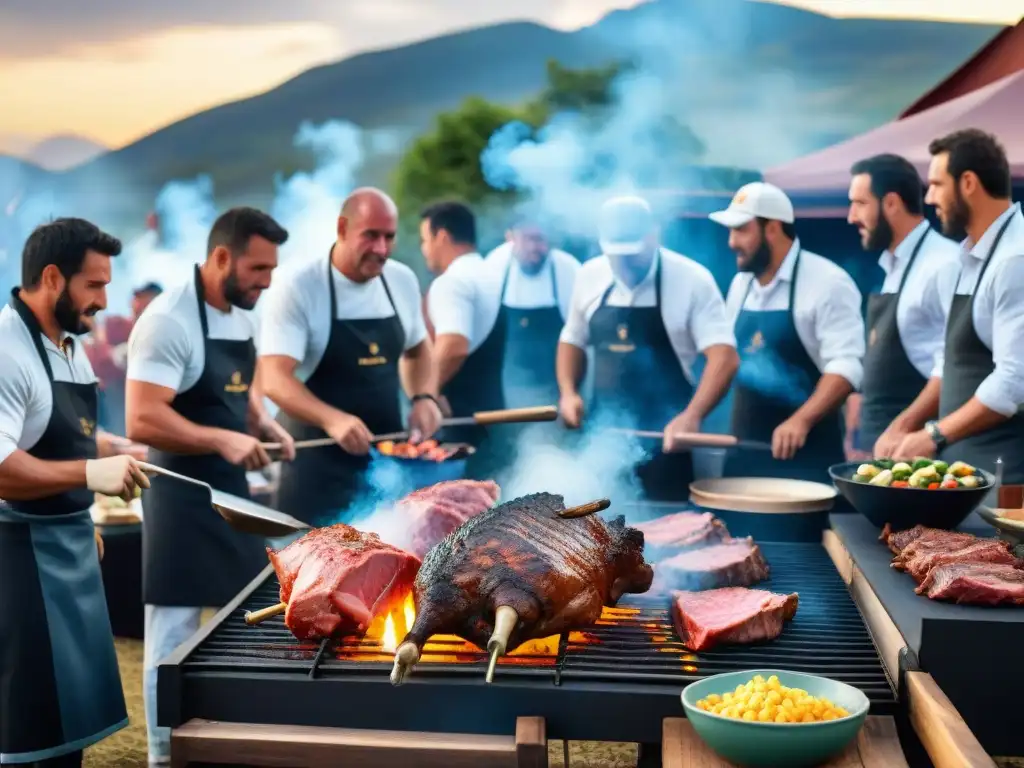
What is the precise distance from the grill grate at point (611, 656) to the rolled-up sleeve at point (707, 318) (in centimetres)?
273

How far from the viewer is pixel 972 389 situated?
4.92m

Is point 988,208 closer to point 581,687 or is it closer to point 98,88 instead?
point 581,687

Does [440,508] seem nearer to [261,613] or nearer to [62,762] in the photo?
[261,613]

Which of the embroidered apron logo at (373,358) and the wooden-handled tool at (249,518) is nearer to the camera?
the wooden-handled tool at (249,518)

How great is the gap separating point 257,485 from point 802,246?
3.78 meters

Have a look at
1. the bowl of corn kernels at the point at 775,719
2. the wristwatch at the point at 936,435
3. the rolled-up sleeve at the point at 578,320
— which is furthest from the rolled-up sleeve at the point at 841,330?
the bowl of corn kernels at the point at 775,719

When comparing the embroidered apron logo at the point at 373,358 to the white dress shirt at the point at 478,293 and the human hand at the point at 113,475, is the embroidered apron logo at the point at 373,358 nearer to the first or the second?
the white dress shirt at the point at 478,293

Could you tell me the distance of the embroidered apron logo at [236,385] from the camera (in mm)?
4781

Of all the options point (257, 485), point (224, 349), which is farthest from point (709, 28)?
point (257, 485)

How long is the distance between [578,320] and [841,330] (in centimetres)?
152

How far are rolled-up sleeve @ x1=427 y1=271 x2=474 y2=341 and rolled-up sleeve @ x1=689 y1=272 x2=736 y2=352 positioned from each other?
1.44 metres

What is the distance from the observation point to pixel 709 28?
6.12 meters

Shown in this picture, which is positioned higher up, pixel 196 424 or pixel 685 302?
pixel 685 302

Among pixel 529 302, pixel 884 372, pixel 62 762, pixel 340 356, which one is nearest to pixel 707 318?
pixel 884 372
